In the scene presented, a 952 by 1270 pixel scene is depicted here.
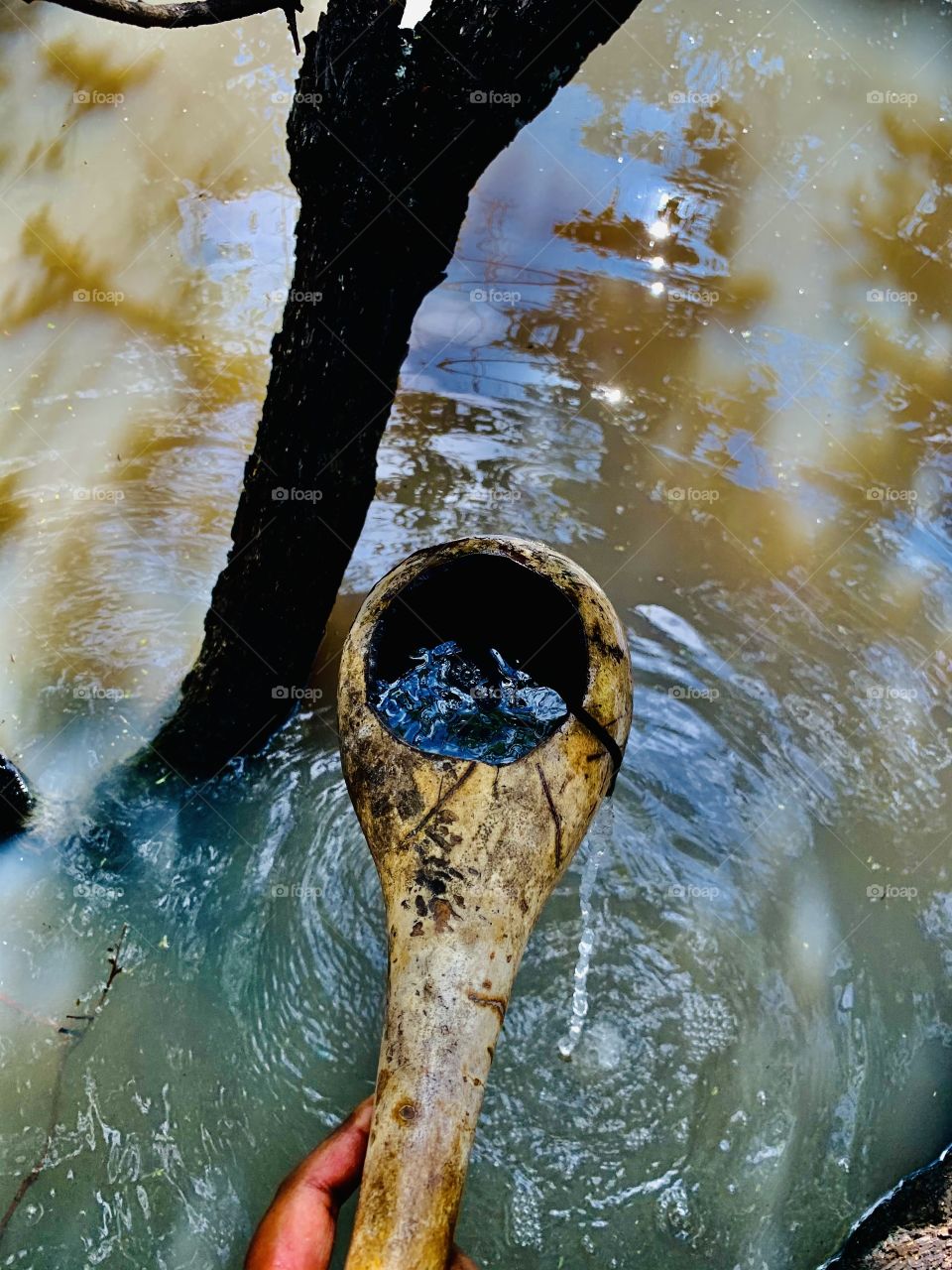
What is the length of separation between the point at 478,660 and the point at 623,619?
4.49 ft

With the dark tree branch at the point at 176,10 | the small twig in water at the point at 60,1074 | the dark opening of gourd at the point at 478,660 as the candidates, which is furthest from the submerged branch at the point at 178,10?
the small twig in water at the point at 60,1074

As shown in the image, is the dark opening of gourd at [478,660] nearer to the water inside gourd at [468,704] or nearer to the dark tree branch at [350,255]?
the water inside gourd at [468,704]

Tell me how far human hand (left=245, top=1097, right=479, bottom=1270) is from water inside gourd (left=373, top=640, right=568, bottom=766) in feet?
2.08

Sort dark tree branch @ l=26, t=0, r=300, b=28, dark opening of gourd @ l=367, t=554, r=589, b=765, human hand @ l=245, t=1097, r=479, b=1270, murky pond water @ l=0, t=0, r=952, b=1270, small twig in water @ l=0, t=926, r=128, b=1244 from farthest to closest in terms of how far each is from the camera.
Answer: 1. murky pond water @ l=0, t=0, r=952, b=1270
2. small twig in water @ l=0, t=926, r=128, b=1244
3. dark tree branch @ l=26, t=0, r=300, b=28
4. dark opening of gourd @ l=367, t=554, r=589, b=765
5. human hand @ l=245, t=1097, r=479, b=1270

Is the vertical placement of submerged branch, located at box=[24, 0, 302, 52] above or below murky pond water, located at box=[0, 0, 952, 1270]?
above

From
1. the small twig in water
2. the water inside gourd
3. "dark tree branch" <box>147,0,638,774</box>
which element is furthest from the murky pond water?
the water inside gourd

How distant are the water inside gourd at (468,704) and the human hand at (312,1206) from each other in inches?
25.0

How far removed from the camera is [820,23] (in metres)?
6.36

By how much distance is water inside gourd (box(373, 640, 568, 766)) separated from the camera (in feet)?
5.55

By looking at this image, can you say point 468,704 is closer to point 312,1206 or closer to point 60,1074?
point 312,1206

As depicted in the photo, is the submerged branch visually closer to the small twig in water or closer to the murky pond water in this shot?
the murky pond water

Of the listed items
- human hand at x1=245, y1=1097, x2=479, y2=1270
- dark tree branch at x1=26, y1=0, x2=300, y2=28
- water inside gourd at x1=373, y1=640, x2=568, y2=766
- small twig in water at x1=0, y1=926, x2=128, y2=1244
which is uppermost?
dark tree branch at x1=26, y1=0, x2=300, y2=28

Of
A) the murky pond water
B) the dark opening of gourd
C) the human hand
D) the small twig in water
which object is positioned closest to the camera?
the human hand

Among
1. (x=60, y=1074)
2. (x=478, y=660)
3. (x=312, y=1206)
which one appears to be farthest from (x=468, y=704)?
(x=60, y=1074)
